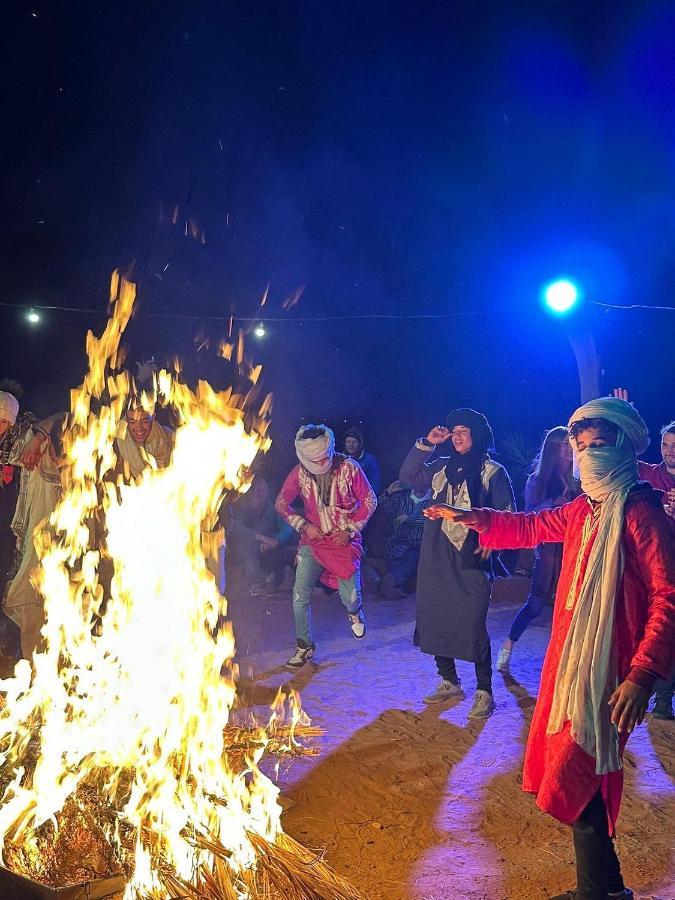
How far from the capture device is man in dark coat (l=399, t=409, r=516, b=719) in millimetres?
5855

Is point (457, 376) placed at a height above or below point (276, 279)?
below

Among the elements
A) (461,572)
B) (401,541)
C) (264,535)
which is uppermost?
(461,572)

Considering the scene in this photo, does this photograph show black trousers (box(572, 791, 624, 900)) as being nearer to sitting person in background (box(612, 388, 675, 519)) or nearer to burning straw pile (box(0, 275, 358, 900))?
burning straw pile (box(0, 275, 358, 900))

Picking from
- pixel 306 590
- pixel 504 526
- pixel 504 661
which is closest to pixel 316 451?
pixel 306 590

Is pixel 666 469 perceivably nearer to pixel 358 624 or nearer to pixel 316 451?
pixel 316 451

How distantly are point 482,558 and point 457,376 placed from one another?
1168 centimetres

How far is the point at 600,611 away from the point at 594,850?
979mm

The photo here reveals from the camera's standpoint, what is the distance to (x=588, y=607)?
3.05m

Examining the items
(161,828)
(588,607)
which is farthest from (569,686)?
(161,828)

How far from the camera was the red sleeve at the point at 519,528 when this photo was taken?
11.9ft

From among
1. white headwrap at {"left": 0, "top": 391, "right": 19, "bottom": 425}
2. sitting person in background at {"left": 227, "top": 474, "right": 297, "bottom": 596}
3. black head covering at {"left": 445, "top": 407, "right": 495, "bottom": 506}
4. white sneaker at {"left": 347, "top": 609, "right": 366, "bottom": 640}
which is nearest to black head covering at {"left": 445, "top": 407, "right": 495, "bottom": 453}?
black head covering at {"left": 445, "top": 407, "right": 495, "bottom": 506}

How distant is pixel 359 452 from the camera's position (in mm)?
11047

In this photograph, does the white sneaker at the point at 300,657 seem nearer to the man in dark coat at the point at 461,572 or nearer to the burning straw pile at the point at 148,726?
the man in dark coat at the point at 461,572

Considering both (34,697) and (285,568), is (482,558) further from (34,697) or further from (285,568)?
(285,568)
